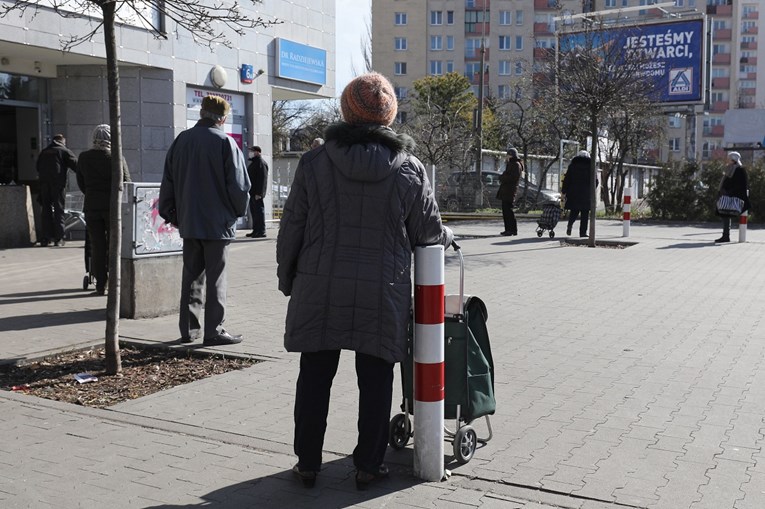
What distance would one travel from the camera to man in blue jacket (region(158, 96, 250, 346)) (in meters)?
7.07

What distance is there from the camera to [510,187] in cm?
1877

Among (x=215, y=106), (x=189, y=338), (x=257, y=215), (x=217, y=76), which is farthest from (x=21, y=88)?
(x=189, y=338)

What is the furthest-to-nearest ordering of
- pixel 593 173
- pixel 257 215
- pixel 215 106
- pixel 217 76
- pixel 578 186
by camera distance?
pixel 217 76, pixel 257 215, pixel 578 186, pixel 593 173, pixel 215 106

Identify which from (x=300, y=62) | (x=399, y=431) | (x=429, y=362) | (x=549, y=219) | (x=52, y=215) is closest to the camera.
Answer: (x=429, y=362)

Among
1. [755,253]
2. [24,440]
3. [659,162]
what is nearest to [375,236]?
[24,440]

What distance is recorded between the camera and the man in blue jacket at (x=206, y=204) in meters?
7.07

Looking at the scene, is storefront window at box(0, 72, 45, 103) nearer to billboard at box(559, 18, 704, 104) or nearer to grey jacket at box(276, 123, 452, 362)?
grey jacket at box(276, 123, 452, 362)

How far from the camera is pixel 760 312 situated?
9.45 metres

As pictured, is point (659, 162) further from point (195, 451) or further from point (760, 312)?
point (195, 451)

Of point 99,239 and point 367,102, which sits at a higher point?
point 367,102

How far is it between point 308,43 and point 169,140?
6.27 m

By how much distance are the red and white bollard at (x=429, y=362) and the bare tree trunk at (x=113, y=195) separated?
277 centimetres

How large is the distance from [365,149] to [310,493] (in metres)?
1.63

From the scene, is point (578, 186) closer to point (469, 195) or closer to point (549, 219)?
point (549, 219)
